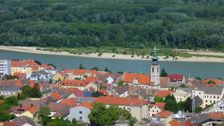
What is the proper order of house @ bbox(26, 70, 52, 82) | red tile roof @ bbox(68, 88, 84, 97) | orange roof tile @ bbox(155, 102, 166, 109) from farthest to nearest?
house @ bbox(26, 70, 52, 82)
red tile roof @ bbox(68, 88, 84, 97)
orange roof tile @ bbox(155, 102, 166, 109)

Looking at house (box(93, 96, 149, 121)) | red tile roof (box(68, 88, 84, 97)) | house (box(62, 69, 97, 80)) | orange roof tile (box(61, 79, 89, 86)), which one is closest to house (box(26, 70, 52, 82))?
house (box(62, 69, 97, 80))

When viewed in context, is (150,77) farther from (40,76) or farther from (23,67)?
(23,67)

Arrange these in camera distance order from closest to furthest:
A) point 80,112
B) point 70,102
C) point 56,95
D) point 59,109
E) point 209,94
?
point 80,112 < point 59,109 < point 70,102 < point 56,95 < point 209,94

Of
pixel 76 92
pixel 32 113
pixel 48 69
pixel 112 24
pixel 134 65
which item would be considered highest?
pixel 32 113

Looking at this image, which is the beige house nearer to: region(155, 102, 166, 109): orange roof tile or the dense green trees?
the dense green trees

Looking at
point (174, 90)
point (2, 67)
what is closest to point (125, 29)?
point (2, 67)

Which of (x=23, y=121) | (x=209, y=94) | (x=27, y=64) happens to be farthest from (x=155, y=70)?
(x=23, y=121)
